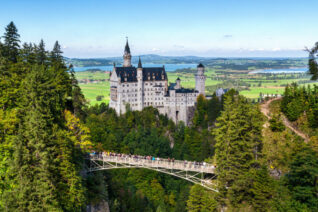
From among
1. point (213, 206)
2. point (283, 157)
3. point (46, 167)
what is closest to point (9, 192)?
point (46, 167)

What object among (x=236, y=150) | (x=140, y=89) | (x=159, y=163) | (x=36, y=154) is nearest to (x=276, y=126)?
(x=236, y=150)

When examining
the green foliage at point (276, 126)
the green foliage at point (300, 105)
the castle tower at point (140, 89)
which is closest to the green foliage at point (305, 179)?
A: the green foliage at point (276, 126)

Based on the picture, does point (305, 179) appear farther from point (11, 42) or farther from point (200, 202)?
point (11, 42)

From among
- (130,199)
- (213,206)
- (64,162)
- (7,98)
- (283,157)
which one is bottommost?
(130,199)

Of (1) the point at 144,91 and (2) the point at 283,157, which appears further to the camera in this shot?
(1) the point at 144,91

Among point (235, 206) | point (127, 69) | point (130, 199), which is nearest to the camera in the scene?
point (235, 206)

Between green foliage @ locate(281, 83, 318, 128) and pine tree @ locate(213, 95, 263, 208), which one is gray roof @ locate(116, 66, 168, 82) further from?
pine tree @ locate(213, 95, 263, 208)

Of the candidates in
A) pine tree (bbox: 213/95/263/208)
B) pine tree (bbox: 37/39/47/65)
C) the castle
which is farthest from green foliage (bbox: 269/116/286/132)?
the castle

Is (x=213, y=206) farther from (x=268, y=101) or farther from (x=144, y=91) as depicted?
(x=144, y=91)
